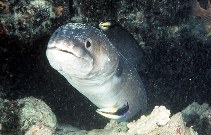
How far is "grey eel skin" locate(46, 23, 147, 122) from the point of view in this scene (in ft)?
10.4

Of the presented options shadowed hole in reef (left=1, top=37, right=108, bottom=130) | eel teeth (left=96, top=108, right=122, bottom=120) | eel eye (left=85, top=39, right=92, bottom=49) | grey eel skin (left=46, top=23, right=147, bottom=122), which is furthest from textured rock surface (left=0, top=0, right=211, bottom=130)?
eel teeth (left=96, top=108, right=122, bottom=120)

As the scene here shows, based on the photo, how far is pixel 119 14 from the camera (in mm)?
5371

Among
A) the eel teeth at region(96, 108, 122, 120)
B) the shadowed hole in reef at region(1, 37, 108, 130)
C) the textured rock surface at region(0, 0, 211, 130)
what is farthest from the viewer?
the shadowed hole in reef at region(1, 37, 108, 130)

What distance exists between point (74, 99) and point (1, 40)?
2814 mm

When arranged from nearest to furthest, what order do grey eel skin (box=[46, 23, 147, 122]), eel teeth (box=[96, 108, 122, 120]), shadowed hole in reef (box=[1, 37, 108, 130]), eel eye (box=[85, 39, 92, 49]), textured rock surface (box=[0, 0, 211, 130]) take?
grey eel skin (box=[46, 23, 147, 122]) → eel eye (box=[85, 39, 92, 49]) → eel teeth (box=[96, 108, 122, 120]) → textured rock surface (box=[0, 0, 211, 130]) → shadowed hole in reef (box=[1, 37, 108, 130])

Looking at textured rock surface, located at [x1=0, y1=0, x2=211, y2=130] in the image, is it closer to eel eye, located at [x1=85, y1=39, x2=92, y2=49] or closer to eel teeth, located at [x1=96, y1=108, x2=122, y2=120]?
eel eye, located at [x1=85, y1=39, x2=92, y2=49]

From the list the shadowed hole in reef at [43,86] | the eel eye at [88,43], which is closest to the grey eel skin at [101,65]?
the eel eye at [88,43]

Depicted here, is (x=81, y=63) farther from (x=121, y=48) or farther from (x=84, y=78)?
(x=121, y=48)

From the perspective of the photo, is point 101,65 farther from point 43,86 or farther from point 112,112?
point 43,86

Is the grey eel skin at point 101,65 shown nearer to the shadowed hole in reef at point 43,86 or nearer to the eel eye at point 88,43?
the eel eye at point 88,43

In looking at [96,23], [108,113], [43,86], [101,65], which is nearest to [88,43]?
[101,65]

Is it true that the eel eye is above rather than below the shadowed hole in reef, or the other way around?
above

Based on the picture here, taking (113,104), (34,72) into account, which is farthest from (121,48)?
(34,72)

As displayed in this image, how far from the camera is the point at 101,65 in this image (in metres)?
4.00
